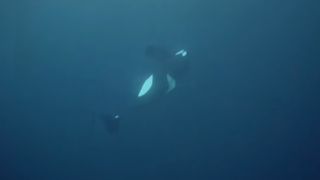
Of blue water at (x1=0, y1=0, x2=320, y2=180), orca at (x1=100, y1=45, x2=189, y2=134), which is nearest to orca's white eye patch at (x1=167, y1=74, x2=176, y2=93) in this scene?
orca at (x1=100, y1=45, x2=189, y2=134)

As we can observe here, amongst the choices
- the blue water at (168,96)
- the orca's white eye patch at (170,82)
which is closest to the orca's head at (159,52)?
the orca's white eye patch at (170,82)

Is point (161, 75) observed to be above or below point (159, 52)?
below

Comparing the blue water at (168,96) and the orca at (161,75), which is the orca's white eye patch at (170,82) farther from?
the blue water at (168,96)

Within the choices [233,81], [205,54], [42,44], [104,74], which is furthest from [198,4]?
[42,44]

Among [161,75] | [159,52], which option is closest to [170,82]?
[161,75]

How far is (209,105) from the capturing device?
32.2ft

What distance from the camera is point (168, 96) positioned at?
990 centimetres

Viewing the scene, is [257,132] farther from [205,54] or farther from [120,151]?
[120,151]

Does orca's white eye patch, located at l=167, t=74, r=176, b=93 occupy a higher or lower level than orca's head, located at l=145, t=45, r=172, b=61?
lower

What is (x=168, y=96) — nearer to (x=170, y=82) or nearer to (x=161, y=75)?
(x=170, y=82)

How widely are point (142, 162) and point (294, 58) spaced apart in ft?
11.0

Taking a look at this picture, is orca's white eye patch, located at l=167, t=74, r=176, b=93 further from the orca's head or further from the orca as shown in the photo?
the orca's head

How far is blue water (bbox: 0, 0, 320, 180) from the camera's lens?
9.41m

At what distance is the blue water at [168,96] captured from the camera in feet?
30.9
